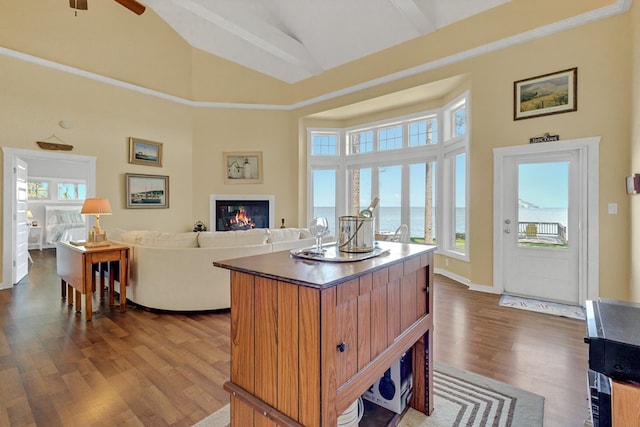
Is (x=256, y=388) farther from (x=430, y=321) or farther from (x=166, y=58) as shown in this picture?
(x=166, y=58)

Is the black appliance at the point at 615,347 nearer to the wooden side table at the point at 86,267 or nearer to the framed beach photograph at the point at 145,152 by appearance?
the wooden side table at the point at 86,267

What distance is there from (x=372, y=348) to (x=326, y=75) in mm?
5816

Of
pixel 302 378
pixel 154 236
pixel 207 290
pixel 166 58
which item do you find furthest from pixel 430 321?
pixel 166 58

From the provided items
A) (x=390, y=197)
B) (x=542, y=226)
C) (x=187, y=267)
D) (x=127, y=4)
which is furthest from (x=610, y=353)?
(x=127, y=4)

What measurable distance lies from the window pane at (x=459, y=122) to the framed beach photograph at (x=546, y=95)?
2.79ft

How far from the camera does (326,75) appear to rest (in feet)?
19.9

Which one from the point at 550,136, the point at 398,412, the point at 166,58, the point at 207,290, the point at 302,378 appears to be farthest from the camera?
the point at 166,58

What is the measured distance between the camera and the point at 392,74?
506 cm

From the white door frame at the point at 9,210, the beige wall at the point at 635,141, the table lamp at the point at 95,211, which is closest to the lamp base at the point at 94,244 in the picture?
the table lamp at the point at 95,211

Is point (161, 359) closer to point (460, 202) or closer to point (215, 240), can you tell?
point (215, 240)

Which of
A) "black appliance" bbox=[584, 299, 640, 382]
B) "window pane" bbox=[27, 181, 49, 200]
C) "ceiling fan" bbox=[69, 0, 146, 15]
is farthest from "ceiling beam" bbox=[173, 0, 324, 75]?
"window pane" bbox=[27, 181, 49, 200]

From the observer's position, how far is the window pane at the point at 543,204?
377 cm

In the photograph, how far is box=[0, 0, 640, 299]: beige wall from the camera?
3391mm

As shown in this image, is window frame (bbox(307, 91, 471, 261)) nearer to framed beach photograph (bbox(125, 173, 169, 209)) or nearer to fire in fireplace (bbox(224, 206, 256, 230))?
fire in fireplace (bbox(224, 206, 256, 230))
